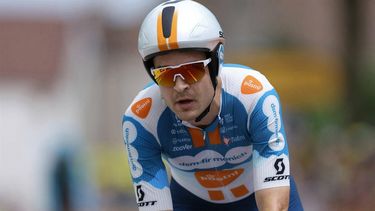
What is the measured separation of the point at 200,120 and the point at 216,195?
0.82 meters

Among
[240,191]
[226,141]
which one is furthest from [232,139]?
[240,191]

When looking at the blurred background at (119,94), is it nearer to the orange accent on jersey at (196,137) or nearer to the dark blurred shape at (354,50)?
the dark blurred shape at (354,50)

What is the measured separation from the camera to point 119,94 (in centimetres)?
4241

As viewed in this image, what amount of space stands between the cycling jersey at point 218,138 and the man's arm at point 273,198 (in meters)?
0.04

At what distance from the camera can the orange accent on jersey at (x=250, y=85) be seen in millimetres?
6086

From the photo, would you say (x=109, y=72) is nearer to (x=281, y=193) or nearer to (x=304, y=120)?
(x=304, y=120)

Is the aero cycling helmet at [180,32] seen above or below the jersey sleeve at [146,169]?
above

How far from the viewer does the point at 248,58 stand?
3278 centimetres

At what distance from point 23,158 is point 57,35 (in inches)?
333

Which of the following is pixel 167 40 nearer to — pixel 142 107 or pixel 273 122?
pixel 142 107

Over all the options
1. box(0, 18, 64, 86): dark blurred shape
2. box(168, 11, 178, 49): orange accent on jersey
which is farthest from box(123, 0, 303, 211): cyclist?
box(0, 18, 64, 86): dark blurred shape

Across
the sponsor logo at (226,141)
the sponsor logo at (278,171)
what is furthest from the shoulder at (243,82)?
the sponsor logo at (278,171)

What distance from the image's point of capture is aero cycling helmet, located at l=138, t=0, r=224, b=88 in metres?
5.79

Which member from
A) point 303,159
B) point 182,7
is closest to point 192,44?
point 182,7
